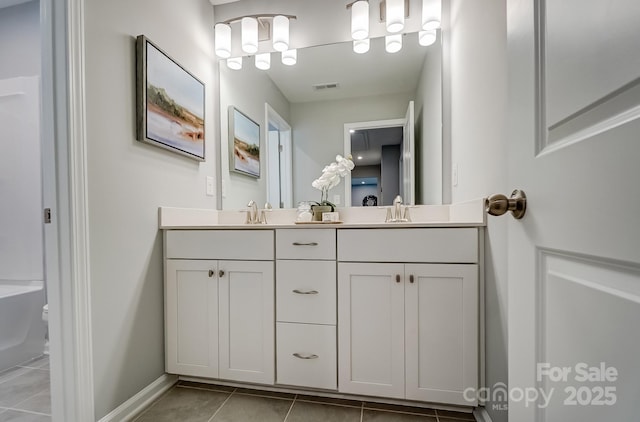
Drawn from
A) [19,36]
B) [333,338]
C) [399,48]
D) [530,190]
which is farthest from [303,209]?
[19,36]

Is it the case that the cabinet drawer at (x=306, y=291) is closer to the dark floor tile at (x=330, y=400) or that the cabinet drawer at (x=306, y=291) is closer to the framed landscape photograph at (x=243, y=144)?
the dark floor tile at (x=330, y=400)

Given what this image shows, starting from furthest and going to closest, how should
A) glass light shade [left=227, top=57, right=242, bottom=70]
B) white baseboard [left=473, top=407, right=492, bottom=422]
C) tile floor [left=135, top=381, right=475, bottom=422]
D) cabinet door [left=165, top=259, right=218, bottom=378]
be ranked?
glass light shade [left=227, top=57, right=242, bottom=70] < cabinet door [left=165, top=259, right=218, bottom=378] < tile floor [left=135, top=381, right=475, bottom=422] < white baseboard [left=473, top=407, right=492, bottom=422]

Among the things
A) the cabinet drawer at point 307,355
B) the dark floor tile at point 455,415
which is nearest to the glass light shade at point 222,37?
the cabinet drawer at point 307,355

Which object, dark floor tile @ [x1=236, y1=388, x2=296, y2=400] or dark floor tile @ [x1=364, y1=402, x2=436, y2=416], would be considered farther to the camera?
dark floor tile @ [x1=236, y1=388, x2=296, y2=400]

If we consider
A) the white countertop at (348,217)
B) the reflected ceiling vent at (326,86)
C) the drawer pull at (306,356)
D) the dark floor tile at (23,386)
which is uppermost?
the reflected ceiling vent at (326,86)

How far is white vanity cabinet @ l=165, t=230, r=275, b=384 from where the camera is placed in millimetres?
1425

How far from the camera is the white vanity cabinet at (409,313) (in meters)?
1.23

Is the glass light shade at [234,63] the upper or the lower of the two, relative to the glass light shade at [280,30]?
lower

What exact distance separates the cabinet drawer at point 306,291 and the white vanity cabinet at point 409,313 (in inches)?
→ 2.2

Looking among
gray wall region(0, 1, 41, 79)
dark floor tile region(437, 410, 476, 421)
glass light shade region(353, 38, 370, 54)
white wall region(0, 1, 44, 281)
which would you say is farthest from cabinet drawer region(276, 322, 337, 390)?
gray wall region(0, 1, 41, 79)

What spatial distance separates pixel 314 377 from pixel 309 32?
6.77ft

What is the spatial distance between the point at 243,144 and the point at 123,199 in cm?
91

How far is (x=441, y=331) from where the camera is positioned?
124cm

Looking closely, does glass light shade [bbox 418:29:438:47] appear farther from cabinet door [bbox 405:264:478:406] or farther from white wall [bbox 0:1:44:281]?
white wall [bbox 0:1:44:281]
